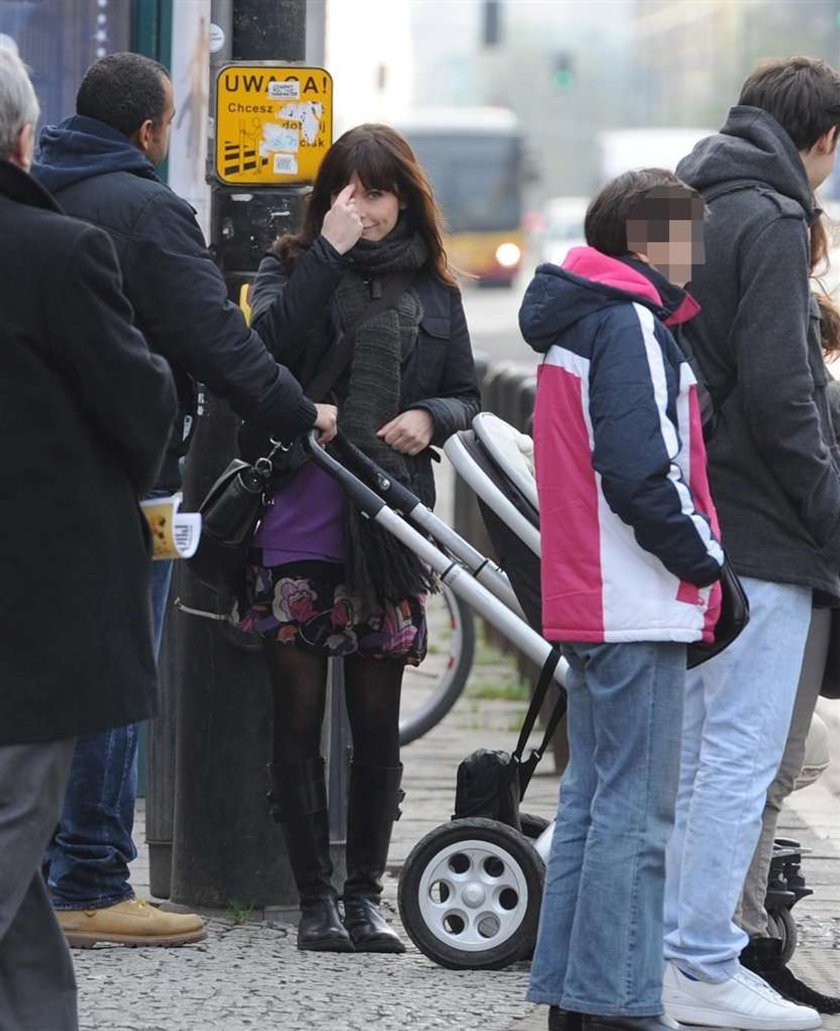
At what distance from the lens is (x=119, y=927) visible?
5.05 meters

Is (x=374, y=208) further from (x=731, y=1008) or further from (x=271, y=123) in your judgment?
(x=731, y=1008)

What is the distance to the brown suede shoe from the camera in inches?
199

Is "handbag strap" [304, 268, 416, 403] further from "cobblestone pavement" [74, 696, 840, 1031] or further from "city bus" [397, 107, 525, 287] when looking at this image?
"city bus" [397, 107, 525, 287]

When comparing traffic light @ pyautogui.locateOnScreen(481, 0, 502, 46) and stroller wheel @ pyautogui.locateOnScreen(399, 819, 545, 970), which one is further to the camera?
traffic light @ pyautogui.locateOnScreen(481, 0, 502, 46)

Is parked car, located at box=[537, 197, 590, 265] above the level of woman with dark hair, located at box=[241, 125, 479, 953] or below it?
below

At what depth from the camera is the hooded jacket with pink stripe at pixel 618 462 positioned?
402 cm

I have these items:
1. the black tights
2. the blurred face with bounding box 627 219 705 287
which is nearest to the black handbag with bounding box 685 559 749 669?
the blurred face with bounding box 627 219 705 287

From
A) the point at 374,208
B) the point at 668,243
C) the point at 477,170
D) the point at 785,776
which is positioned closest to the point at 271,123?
the point at 374,208

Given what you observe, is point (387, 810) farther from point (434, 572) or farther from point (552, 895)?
point (552, 895)

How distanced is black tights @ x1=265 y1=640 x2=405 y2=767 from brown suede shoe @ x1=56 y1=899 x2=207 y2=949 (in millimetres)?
443

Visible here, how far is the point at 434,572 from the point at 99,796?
0.90 m

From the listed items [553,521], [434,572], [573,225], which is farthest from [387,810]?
→ [573,225]

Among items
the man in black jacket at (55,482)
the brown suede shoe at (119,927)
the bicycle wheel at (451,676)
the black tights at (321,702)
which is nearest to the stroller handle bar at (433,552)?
the black tights at (321,702)

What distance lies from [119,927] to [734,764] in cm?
145
